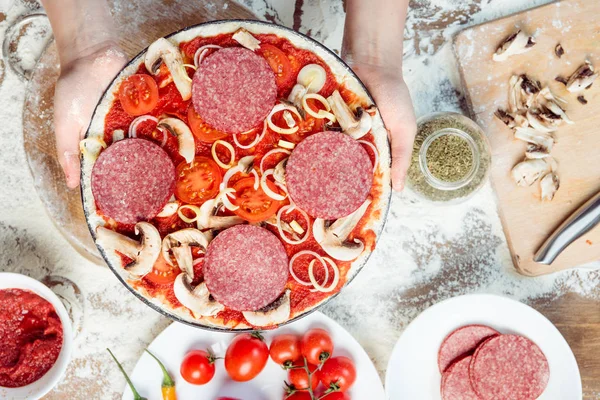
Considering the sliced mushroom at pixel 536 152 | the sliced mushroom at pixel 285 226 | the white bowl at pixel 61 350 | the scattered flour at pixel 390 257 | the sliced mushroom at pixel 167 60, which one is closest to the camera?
the sliced mushroom at pixel 167 60

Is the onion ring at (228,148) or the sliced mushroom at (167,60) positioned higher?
the sliced mushroom at (167,60)

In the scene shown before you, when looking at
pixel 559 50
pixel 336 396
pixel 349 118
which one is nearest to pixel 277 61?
pixel 349 118

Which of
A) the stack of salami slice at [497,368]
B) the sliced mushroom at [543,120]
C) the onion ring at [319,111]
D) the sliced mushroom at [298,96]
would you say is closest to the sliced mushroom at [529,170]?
the sliced mushroom at [543,120]

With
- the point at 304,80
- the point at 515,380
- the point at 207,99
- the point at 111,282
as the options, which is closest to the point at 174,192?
the point at 207,99

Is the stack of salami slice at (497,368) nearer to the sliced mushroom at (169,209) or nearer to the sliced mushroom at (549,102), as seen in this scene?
the sliced mushroom at (549,102)

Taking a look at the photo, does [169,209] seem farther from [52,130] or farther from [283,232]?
[52,130]

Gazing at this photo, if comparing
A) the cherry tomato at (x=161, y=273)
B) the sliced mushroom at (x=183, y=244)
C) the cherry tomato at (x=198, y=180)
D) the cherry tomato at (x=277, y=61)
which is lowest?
the cherry tomato at (x=161, y=273)

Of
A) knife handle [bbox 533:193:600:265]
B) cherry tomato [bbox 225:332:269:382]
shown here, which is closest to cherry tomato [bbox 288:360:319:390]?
cherry tomato [bbox 225:332:269:382]
